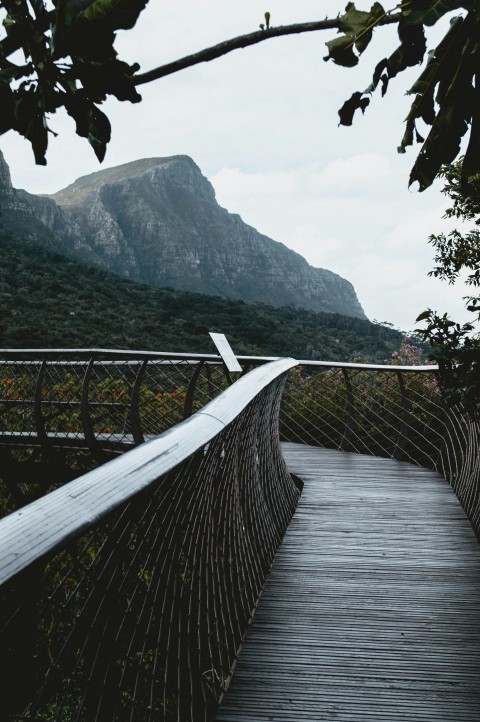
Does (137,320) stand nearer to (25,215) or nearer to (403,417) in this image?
(403,417)

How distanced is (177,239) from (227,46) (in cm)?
10136

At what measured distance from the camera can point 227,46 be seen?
87.9 inches

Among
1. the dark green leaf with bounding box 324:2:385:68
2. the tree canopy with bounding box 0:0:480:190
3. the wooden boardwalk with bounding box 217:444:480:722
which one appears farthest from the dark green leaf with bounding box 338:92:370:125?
the wooden boardwalk with bounding box 217:444:480:722

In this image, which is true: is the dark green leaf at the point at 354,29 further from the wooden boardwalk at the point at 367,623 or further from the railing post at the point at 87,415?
the railing post at the point at 87,415

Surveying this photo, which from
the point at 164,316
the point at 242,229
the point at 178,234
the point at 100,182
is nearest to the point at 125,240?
the point at 178,234

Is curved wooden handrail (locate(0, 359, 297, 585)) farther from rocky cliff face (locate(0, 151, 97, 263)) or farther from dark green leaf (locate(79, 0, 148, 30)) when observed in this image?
rocky cliff face (locate(0, 151, 97, 263))

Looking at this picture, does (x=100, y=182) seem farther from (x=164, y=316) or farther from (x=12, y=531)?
(x=12, y=531)

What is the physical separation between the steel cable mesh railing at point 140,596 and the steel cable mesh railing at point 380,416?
411 centimetres

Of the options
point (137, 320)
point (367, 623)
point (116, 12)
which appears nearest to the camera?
point (116, 12)

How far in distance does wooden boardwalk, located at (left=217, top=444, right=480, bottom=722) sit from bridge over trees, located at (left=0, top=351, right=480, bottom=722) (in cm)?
1

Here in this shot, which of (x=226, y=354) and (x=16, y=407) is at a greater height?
(x=226, y=354)

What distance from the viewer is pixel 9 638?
0.87 meters

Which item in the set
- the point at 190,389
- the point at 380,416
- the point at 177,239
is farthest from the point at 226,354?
the point at 177,239

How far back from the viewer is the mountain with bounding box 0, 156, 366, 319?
90062 millimetres
